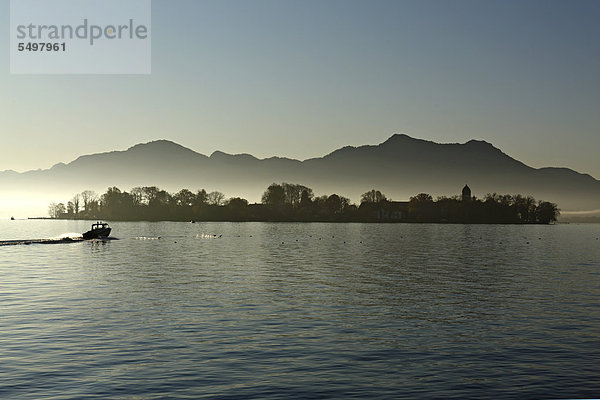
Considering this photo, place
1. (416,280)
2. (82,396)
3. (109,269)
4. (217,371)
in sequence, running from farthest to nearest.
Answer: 1. (109,269)
2. (416,280)
3. (217,371)
4. (82,396)

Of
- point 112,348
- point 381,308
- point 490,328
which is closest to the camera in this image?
point 112,348

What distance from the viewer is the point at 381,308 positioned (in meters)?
42.1

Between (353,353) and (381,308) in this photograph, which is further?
(381,308)

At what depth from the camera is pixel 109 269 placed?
241 feet

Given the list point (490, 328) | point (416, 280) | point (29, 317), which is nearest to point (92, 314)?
point (29, 317)

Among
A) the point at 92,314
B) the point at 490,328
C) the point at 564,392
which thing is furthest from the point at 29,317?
the point at 564,392

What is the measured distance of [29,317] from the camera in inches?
1492

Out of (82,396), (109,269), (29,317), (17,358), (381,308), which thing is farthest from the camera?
(109,269)

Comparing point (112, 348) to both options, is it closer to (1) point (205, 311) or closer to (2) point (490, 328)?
(1) point (205, 311)

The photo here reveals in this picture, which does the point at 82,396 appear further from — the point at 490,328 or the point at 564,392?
the point at 490,328

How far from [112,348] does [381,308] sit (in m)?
19.7

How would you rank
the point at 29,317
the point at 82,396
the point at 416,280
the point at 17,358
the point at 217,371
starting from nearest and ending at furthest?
the point at 82,396
the point at 217,371
the point at 17,358
the point at 29,317
the point at 416,280

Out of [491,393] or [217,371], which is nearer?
[491,393]

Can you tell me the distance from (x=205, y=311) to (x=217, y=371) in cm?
1535
